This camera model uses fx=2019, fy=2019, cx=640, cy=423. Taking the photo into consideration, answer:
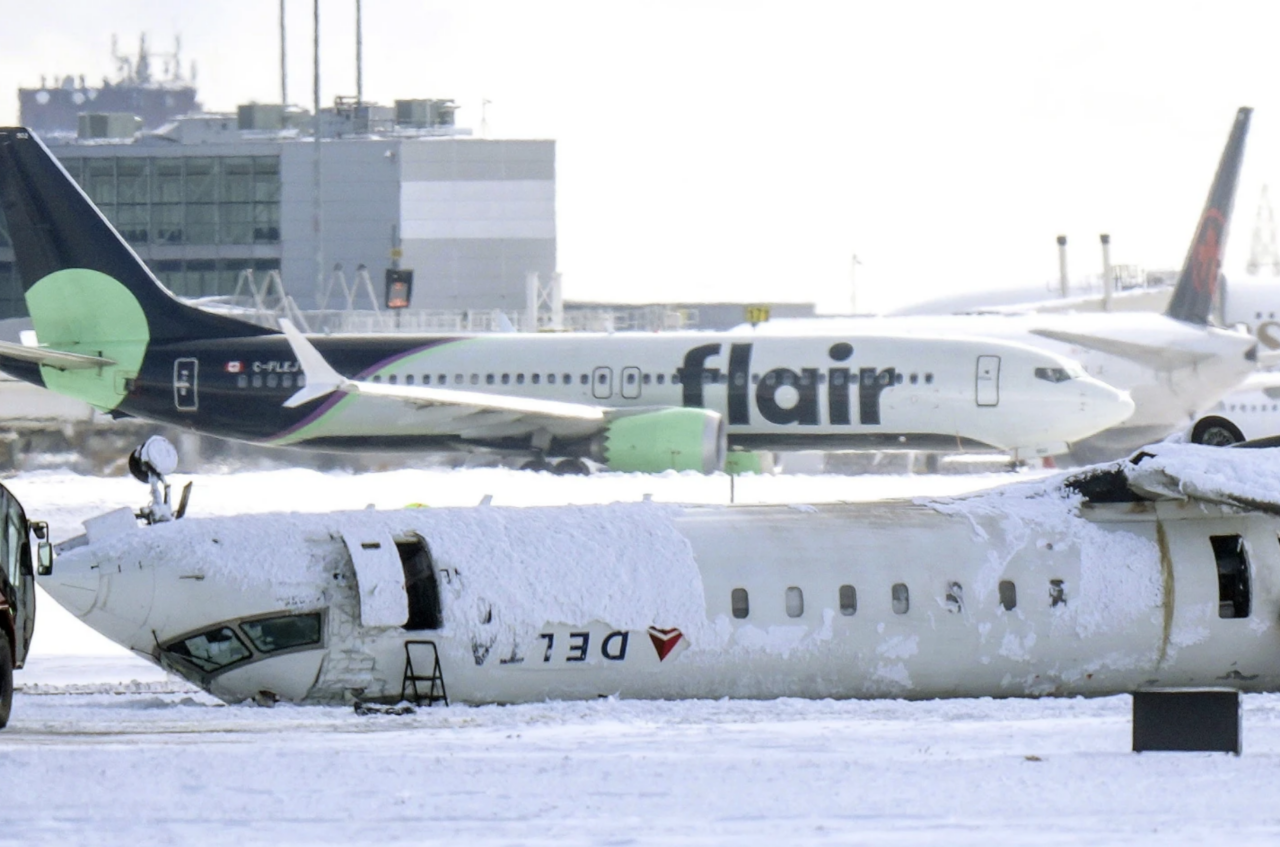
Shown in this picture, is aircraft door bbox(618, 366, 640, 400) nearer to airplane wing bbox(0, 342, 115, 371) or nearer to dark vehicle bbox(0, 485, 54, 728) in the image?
airplane wing bbox(0, 342, 115, 371)

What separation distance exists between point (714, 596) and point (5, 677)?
6003 mm

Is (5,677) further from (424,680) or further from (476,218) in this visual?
(476,218)

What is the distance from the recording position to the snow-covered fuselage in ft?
56.6

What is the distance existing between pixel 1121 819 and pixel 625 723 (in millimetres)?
5201

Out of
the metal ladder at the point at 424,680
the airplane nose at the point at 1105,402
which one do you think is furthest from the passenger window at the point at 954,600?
the airplane nose at the point at 1105,402

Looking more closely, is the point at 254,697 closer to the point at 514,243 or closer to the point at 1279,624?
the point at 1279,624

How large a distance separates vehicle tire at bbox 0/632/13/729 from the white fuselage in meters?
26.7

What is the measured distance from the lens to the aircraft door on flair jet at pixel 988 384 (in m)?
42.2

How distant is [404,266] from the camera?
315ft

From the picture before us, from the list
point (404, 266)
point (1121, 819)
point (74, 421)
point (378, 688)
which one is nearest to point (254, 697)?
point (378, 688)

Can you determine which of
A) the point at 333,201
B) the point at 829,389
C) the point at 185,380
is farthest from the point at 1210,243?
the point at 333,201

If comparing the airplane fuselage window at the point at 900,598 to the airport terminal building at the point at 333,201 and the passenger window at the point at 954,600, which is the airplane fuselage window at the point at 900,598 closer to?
the passenger window at the point at 954,600

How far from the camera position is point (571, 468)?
42.3m

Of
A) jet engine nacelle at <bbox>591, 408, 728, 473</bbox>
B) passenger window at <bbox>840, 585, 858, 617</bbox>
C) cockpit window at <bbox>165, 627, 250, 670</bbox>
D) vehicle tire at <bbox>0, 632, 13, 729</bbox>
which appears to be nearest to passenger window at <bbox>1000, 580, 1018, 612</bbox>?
passenger window at <bbox>840, 585, 858, 617</bbox>
